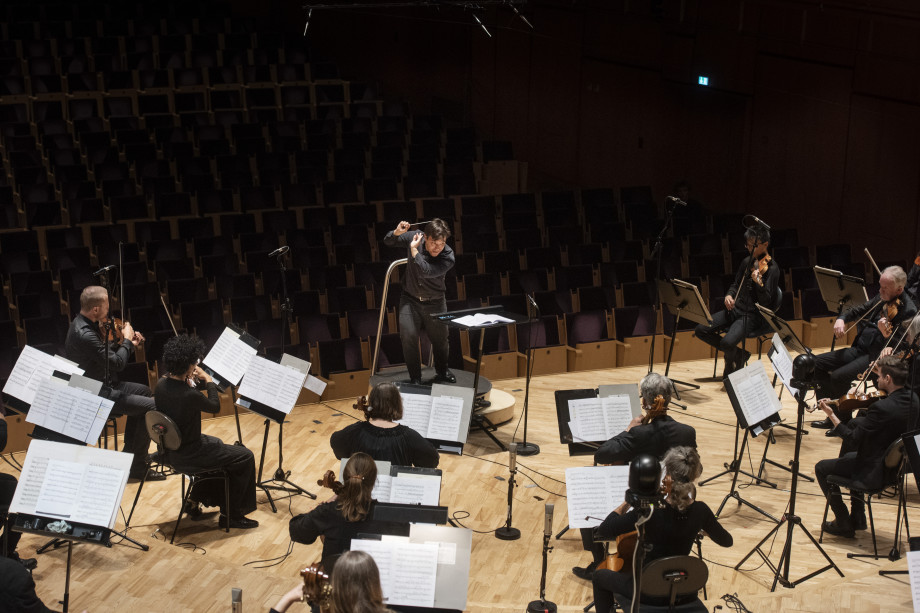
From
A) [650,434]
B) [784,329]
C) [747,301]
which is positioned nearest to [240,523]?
[650,434]

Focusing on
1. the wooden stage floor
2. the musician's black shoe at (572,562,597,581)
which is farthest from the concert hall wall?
the musician's black shoe at (572,562,597,581)

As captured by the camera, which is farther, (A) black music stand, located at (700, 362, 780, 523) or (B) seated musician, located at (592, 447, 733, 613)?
(A) black music stand, located at (700, 362, 780, 523)

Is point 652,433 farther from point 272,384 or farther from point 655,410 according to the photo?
point 272,384

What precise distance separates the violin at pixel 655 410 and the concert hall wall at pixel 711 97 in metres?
5.41

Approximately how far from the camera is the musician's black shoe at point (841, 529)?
542 cm

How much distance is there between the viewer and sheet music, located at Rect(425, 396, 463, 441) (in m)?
5.25

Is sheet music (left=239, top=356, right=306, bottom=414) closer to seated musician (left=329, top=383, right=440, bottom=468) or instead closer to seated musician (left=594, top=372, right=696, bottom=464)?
seated musician (left=329, top=383, right=440, bottom=468)

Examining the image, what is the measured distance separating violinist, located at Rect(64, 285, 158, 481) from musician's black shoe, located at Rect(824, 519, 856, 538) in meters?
3.81

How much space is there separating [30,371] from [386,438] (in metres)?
2.17

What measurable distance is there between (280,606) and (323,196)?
709 cm

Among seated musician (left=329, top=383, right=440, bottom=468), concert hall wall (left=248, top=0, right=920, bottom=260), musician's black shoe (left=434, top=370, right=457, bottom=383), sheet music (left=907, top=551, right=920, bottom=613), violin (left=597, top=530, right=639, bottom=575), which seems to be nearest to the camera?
sheet music (left=907, top=551, right=920, bottom=613)

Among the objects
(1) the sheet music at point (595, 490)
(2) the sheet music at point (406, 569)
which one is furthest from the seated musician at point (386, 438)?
(2) the sheet music at point (406, 569)

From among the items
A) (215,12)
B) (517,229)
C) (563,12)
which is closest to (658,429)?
(517,229)

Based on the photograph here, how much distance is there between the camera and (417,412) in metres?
5.31
